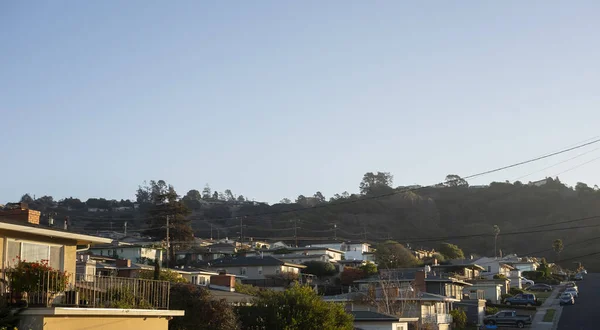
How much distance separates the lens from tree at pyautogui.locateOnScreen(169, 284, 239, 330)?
114ft

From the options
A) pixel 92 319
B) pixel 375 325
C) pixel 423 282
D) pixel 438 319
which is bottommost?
pixel 438 319

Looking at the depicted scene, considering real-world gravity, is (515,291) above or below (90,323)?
below

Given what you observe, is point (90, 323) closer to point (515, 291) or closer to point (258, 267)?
point (258, 267)

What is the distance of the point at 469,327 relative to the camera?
75000mm

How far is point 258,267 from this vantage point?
288ft

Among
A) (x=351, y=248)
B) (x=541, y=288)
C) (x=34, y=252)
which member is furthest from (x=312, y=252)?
(x=34, y=252)

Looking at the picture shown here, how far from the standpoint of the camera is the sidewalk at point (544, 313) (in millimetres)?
73500

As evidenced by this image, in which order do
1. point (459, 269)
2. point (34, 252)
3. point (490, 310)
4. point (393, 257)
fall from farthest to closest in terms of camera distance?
point (393, 257) < point (459, 269) < point (490, 310) < point (34, 252)

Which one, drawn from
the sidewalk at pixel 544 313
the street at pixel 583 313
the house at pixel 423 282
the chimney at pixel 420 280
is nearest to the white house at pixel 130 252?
the house at pixel 423 282

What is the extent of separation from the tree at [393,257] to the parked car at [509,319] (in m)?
27.9

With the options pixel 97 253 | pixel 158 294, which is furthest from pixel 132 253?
pixel 158 294

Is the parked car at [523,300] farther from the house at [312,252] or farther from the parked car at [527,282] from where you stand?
the parked car at [527,282]

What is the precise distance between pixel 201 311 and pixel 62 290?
48.1ft

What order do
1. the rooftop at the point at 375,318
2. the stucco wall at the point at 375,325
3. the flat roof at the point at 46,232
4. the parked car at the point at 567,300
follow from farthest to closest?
the parked car at the point at 567,300 → the rooftop at the point at 375,318 → the stucco wall at the point at 375,325 → the flat roof at the point at 46,232
